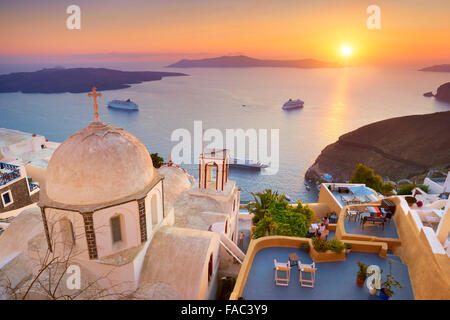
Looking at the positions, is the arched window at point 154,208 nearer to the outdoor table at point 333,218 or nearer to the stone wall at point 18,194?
the outdoor table at point 333,218

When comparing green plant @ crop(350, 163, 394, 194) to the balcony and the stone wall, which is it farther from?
the balcony

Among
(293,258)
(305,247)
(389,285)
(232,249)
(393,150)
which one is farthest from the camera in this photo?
(393,150)

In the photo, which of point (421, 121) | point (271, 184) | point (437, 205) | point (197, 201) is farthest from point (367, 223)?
point (421, 121)

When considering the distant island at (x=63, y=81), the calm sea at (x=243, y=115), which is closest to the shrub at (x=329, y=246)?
the calm sea at (x=243, y=115)

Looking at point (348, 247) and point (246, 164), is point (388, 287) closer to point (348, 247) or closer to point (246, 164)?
point (348, 247)

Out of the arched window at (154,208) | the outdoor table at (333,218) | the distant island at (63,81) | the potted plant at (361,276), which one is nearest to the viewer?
the potted plant at (361,276)

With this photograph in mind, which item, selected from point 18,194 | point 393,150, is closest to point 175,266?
point 18,194
